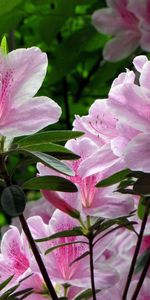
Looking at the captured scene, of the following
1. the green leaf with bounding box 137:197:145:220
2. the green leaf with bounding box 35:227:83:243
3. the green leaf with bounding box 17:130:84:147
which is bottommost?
the green leaf with bounding box 137:197:145:220

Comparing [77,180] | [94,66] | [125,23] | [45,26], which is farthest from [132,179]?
Answer: [94,66]

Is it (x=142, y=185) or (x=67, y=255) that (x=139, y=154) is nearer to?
(x=142, y=185)

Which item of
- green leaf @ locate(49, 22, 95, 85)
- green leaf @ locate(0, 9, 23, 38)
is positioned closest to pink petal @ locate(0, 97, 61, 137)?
green leaf @ locate(0, 9, 23, 38)

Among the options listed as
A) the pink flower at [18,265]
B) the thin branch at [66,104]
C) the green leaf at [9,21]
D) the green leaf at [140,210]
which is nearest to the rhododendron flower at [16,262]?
the pink flower at [18,265]

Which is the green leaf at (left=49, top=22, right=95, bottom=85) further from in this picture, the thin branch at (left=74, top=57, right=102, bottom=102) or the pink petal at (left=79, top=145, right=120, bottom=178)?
the pink petal at (left=79, top=145, right=120, bottom=178)

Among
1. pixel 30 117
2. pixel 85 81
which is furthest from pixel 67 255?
pixel 85 81
